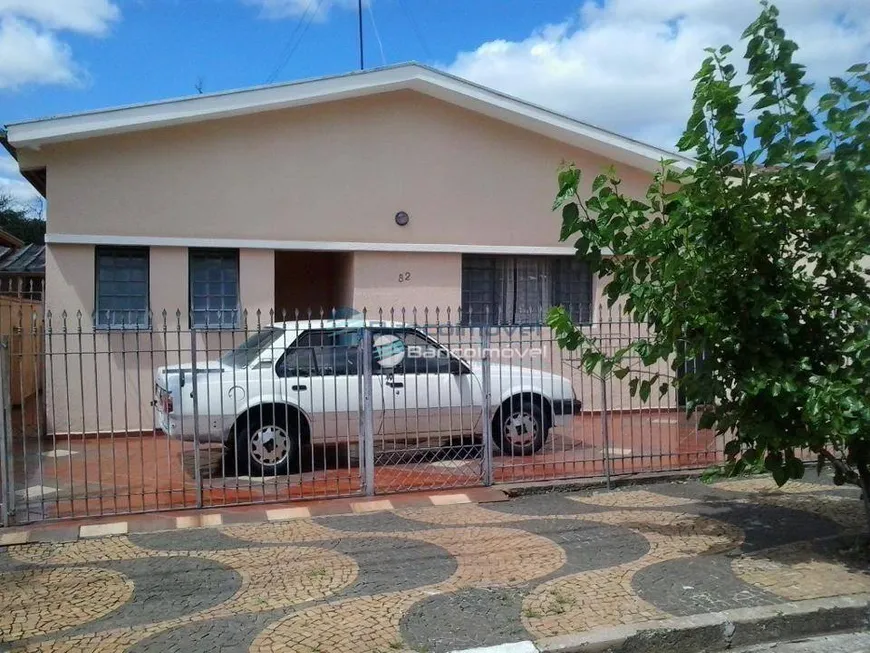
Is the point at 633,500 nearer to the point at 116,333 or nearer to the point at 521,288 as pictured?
the point at 521,288

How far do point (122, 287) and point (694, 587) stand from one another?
875 cm

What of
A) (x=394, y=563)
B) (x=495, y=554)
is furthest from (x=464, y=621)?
(x=495, y=554)

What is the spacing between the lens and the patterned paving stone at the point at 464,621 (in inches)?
174

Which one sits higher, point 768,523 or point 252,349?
point 252,349

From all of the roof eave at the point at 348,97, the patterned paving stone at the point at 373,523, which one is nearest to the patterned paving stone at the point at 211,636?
the patterned paving stone at the point at 373,523

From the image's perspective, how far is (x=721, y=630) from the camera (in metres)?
4.61

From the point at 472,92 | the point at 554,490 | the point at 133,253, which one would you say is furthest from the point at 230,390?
the point at 472,92

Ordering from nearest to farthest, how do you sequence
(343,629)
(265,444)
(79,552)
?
(343,629), (79,552), (265,444)

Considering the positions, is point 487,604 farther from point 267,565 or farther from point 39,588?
point 39,588

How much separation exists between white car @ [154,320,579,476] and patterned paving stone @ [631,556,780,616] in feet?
9.80

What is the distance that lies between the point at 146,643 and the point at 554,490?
4.58 metres

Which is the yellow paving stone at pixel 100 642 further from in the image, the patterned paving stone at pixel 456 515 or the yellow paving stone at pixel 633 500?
the yellow paving stone at pixel 633 500

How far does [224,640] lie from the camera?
14.5 feet

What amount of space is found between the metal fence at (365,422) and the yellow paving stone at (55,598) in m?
1.50
